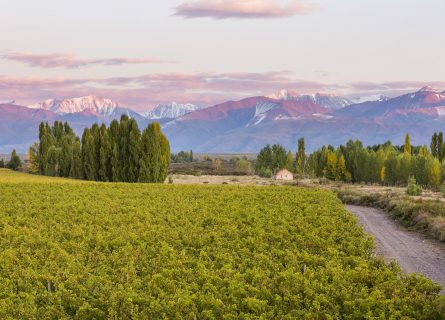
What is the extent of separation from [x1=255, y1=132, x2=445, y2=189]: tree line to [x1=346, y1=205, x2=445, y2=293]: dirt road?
70.9 m

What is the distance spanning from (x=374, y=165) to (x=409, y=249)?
3795 inches

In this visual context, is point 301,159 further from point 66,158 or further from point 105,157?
point 105,157

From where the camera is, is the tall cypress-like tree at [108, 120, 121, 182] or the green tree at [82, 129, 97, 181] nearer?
the tall cypress-like tree at [108, 120, 121, 182]

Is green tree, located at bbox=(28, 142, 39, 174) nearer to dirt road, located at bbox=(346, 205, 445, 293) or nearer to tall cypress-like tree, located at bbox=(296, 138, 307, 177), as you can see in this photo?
tall cypress-like tree, located at bbox=(296, 138, 307, 177)

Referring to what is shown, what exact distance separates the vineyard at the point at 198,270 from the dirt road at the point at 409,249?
367cm

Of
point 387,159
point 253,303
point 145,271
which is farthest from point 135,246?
point 387,159

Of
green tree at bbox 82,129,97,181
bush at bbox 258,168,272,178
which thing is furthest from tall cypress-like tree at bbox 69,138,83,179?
bush at bbox 258,168,272,178

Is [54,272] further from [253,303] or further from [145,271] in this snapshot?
[253,303]

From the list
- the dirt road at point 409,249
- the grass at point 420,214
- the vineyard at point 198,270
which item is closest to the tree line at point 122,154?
the grass at point 420,214

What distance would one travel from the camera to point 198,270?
17.7 meters

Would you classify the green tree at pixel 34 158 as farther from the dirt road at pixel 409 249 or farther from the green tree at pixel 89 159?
the dirt road at pixel 409 249

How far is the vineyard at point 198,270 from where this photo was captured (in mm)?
14102

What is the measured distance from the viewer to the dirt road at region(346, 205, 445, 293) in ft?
88.1

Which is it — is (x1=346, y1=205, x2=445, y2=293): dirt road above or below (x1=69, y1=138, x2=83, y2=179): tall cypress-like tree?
below
